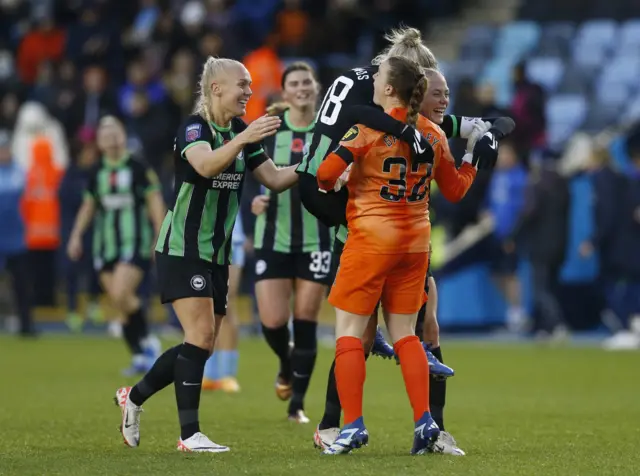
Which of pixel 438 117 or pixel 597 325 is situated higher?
pixel 438 117

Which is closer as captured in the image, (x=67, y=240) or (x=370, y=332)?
(x=370, y=332)

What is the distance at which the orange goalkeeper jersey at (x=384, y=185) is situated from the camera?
25.0 feet

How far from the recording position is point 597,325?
67.3 feet

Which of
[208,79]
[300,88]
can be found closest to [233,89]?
[208,79]

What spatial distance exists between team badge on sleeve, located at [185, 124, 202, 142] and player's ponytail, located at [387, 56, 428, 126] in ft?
3.71

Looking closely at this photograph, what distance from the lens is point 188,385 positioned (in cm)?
816

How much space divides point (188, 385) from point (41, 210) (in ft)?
44.2

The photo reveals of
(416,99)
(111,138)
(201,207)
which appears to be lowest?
(201,207)

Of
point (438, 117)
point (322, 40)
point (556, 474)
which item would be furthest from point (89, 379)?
point (322, 40)

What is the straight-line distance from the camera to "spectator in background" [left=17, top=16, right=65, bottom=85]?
26.2 metres

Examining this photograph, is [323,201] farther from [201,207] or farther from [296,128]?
[296,128]

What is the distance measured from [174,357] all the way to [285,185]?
3.78ft

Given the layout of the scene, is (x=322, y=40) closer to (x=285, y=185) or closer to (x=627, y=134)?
(x=627, y=134)

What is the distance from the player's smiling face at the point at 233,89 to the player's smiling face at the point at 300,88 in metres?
2.10
